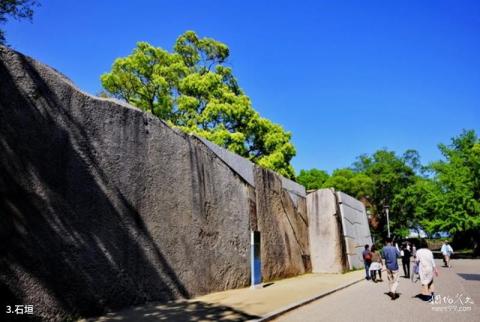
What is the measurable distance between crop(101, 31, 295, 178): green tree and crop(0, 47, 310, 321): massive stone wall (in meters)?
14.1

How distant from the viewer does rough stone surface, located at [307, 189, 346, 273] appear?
22406mm

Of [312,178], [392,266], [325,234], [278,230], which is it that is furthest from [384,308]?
[312,178]

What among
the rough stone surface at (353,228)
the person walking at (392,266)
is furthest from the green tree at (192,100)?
the person walking at (392,266)

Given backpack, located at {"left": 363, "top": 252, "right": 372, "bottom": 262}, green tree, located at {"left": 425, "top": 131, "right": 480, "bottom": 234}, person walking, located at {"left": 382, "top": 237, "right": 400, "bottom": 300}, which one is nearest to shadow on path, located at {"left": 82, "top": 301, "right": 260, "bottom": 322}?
person walking, located at {"left": 382, "top": 237, "right": 400, "bottom": 300}

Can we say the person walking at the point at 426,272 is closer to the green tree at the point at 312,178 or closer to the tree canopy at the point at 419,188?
the tree canopy at the point at 419,188

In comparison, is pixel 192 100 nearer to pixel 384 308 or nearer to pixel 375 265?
pixel 375 265

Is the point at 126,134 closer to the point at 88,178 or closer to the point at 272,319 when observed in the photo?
the point at 88,178

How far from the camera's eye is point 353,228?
27219 mm

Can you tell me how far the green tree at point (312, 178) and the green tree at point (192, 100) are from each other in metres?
26.1

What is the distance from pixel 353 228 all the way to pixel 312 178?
2910cm

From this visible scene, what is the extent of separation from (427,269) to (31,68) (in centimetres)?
1047

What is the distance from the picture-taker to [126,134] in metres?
10.4

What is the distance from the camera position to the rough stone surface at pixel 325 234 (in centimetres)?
2241

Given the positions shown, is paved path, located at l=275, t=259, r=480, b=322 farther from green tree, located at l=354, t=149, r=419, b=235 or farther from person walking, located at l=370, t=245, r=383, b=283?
green tree, located at l=354, t=149, r=419, b=235
